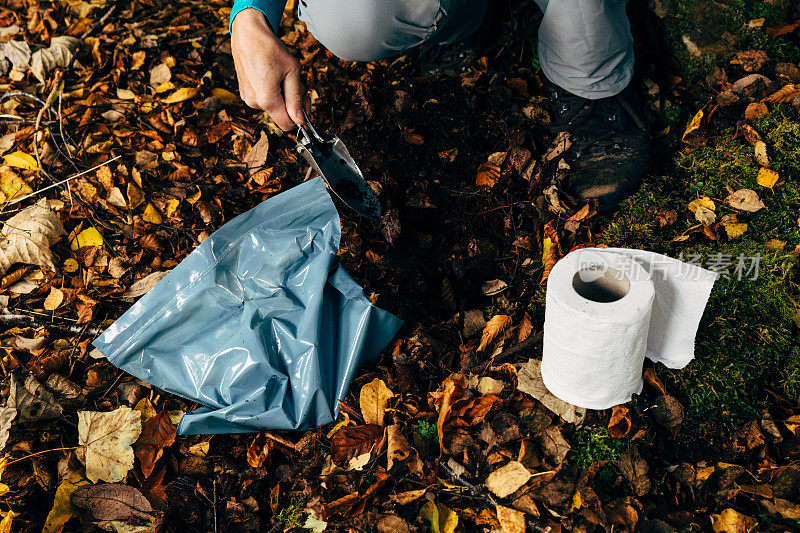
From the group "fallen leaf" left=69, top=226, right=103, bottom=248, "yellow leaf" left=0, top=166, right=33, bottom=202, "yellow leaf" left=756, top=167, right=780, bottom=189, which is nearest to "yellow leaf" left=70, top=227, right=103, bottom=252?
"fallen leaf" left=69, top=226, right=103, bottom=248

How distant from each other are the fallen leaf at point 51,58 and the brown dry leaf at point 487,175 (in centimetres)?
210

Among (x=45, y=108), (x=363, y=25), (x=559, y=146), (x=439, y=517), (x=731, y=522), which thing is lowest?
(x=731, y=522)

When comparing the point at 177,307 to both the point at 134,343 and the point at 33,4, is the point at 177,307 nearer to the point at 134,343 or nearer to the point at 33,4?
the point at 134,343

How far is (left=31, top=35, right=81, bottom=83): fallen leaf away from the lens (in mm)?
2812

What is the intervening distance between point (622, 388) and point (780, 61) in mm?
1863

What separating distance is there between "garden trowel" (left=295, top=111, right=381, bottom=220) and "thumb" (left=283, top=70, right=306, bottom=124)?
4cm

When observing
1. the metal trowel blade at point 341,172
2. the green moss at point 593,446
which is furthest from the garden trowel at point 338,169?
the green moss at point 593,446

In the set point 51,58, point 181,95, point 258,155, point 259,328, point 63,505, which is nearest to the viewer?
point 63,505

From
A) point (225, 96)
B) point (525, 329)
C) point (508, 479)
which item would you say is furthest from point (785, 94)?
point (225, 96)

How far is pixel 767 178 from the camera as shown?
2279 mm

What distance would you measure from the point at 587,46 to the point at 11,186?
2491 millimetres

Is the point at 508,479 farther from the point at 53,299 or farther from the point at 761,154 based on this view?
the point at 53,299

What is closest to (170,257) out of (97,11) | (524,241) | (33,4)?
(524,241)

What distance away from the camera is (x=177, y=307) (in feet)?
6.67
